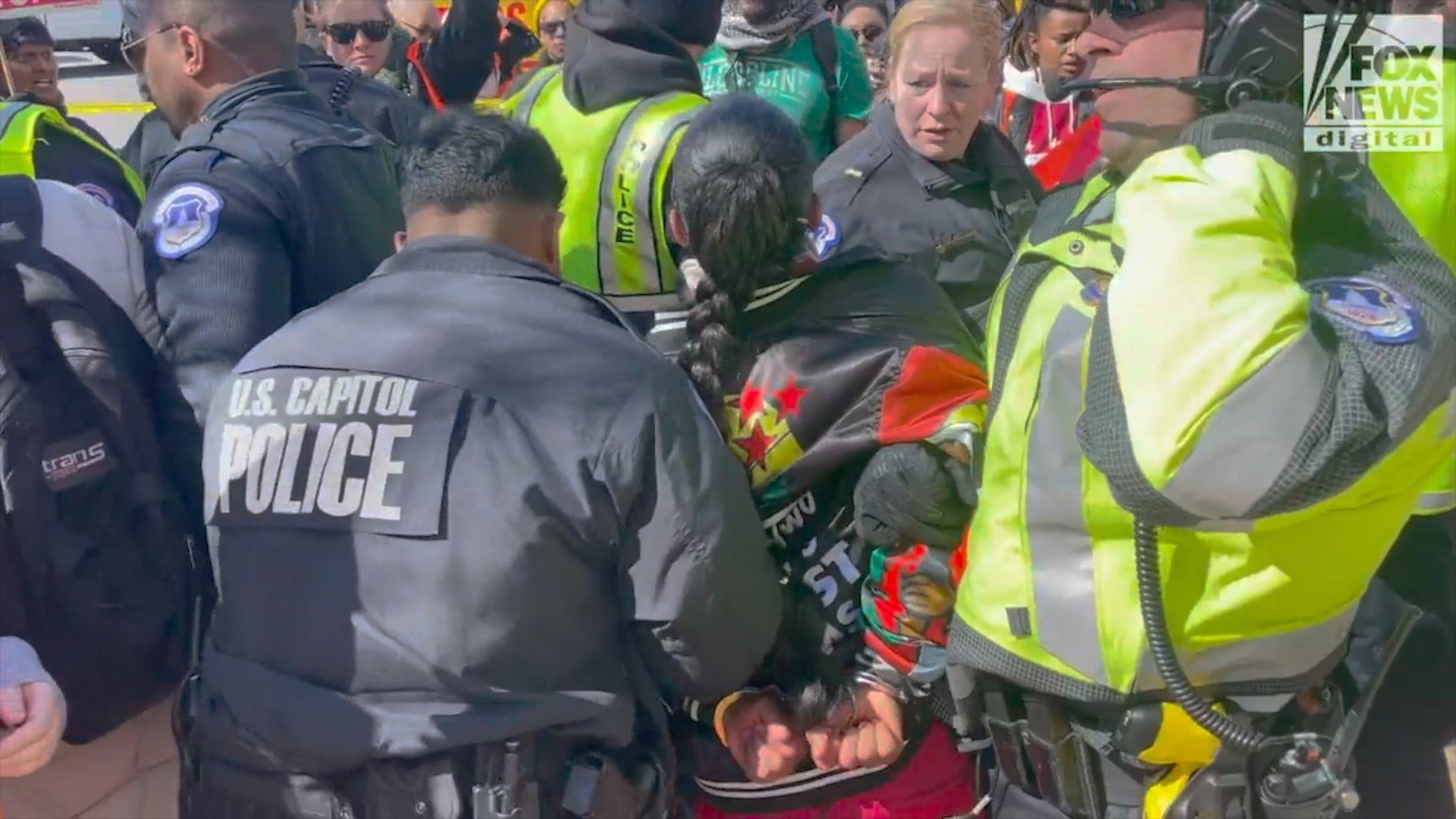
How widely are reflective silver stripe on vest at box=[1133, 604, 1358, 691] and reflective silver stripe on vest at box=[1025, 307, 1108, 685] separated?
67 millimetres

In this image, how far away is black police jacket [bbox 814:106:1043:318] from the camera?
3.42m

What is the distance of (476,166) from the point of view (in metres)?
2.12

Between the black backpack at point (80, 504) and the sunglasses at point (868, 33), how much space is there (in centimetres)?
422

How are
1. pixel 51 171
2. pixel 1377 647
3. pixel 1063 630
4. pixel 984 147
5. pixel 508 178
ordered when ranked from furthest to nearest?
pixel 984 147 < pixel 51 171 < pixel 508 178 < pixel 1377 647 < pixel 1063 630

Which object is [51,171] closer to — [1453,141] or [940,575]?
[940,575]

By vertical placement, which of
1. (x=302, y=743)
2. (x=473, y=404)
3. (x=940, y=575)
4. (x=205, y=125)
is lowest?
(x=302, y=743)

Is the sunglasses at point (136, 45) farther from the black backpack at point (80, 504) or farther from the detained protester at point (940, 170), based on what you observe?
the detained protester at point (940, 170)

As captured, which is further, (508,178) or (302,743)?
(508,178)

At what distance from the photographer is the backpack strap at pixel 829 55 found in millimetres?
4477

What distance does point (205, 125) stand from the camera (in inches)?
106

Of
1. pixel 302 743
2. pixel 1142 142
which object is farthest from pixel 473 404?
pixel 1142 142

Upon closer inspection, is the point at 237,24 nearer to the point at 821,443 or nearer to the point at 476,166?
the point at 476,166

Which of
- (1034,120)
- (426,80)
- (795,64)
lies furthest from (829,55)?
(426,80)

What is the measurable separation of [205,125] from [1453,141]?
2.37m
